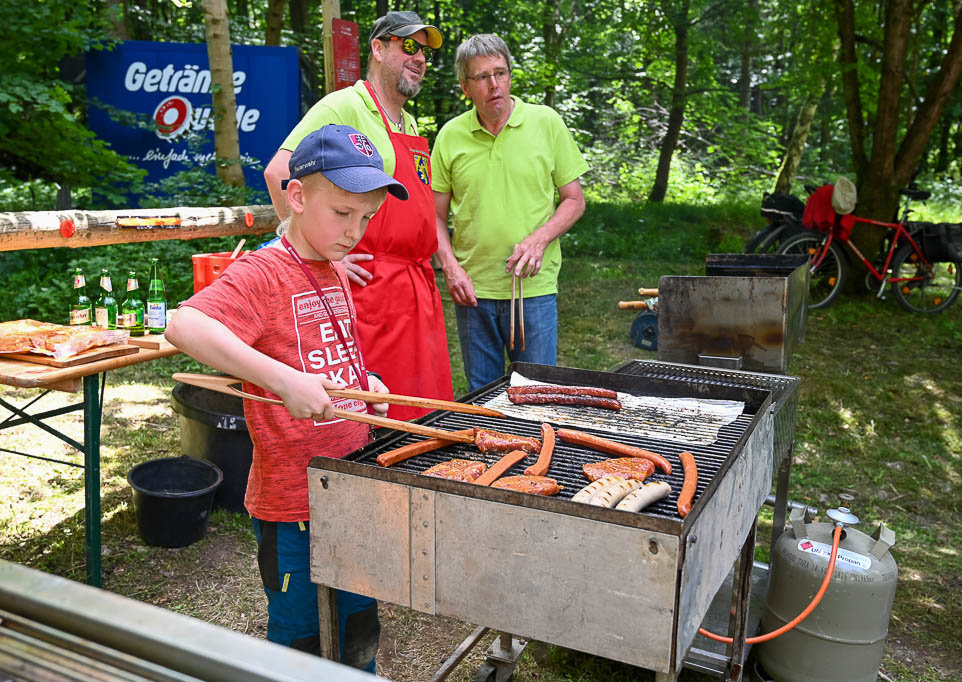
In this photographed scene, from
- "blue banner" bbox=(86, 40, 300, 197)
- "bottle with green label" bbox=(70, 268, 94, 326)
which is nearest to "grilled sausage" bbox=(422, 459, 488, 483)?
"bottle with green label" bbox=(70, 268, 94, 326)

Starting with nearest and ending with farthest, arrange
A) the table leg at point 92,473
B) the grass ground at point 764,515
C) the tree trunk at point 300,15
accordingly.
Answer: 1. the table leg at point 92,473
2. the grass ground at point 764,515
3. the tree trunk at point 300,15

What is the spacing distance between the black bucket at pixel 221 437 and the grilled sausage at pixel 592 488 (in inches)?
111

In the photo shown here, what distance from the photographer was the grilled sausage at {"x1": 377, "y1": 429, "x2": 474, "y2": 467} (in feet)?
6.80

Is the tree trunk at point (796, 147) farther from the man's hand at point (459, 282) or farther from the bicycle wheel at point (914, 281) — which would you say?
the man's hand at point (459, 282)

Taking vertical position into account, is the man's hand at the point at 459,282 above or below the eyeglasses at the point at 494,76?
below

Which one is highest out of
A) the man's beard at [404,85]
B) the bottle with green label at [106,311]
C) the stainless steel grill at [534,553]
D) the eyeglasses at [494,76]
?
the eyeglasses at [494,76]

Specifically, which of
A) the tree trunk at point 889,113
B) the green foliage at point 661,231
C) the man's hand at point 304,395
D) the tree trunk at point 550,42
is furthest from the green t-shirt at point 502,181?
the tree trunk at point 550,42

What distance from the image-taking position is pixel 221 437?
175 inches

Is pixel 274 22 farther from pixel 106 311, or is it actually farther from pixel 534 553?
pixel 534 553

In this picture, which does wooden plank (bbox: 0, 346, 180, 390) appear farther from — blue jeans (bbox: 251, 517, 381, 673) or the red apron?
blue jeans (bbox: 251, 517, 381, 673)

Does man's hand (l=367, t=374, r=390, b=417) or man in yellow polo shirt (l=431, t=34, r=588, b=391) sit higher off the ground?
man in yellow polo shirt (l=431, t=34, r=588, b=391)

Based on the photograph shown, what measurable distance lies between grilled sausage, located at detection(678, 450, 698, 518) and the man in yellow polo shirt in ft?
5.71

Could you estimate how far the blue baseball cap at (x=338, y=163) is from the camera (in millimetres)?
2041

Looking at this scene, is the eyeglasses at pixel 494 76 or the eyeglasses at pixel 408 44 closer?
the eyeglasses at pixel 408 44
